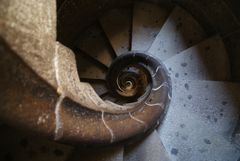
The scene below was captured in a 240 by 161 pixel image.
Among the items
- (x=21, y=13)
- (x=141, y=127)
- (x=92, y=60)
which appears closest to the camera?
(x=21, y=13)

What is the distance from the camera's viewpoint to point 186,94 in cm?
291

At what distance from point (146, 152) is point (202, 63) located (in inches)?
49.3

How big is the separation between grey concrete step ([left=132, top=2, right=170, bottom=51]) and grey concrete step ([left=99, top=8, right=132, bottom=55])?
0.19 metres

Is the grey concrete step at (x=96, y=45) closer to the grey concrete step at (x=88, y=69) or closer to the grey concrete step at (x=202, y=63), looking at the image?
the grey concrete step at (x=88, y=69)

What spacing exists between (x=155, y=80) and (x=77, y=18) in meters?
1.25

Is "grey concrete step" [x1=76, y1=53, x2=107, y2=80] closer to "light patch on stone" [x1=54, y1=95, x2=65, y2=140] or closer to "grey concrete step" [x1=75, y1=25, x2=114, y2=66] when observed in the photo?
"grey concrete step" [x1=75, y1=25, x2=114, y2=66]

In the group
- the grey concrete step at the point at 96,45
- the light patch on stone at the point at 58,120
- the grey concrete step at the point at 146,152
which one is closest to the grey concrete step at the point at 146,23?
the grey concrete step at the point at 96,45

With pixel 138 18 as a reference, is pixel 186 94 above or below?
below

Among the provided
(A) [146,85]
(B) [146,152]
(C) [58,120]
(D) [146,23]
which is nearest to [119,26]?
(D) [146,23]

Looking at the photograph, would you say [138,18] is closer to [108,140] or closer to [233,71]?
[233,71]

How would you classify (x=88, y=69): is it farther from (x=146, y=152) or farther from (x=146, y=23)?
(x=146, y=152)

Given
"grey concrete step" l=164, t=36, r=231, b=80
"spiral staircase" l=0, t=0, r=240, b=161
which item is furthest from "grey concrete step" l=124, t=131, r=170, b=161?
"grey concrete step" l=164, t=36, r=231, b=80

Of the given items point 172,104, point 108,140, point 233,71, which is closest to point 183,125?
point 172,104

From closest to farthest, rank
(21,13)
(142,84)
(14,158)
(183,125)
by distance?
(21,13)
(14,158)
(183,125)
(142,84)
